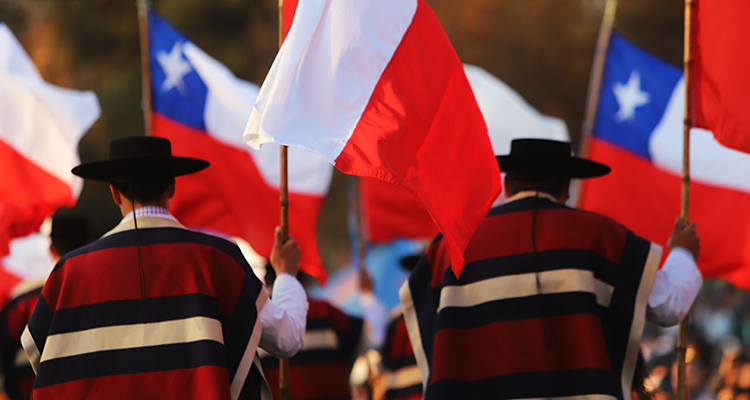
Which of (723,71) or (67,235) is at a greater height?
(723,71)

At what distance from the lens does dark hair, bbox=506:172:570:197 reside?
15.4 feet

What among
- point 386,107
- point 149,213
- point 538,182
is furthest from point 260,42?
point 386,107

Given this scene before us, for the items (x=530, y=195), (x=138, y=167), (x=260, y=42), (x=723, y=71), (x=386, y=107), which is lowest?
(x=260, y=42)

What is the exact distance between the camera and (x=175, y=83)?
25.9 feet

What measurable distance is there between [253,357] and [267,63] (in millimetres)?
20418

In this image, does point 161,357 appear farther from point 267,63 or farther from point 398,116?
point 267,63

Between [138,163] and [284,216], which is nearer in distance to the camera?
[138,163]

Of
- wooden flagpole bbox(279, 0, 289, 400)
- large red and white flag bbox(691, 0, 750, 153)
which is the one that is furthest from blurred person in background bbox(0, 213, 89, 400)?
large red and white flag bbox(691, 0, 750, 153)

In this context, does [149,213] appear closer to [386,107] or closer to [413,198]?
[386,107]

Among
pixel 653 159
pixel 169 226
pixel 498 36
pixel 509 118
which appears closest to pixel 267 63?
pixel 498 36

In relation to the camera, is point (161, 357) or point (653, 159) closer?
point (161, 357)

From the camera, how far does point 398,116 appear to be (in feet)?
13.4

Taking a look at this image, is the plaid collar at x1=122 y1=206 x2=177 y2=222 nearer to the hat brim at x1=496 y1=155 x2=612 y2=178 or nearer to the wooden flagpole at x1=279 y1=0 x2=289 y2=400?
the wooden flagpole at x1=279 y1=0 x2=289 y2=400

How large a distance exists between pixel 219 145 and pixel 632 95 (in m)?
3.65
